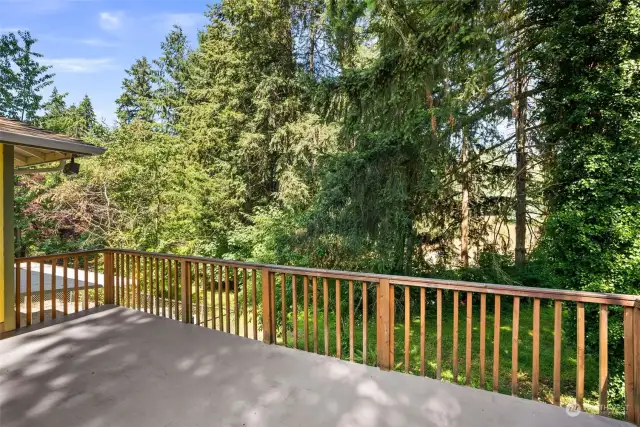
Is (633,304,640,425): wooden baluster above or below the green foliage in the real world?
below

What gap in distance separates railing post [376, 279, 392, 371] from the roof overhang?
339 centimetres

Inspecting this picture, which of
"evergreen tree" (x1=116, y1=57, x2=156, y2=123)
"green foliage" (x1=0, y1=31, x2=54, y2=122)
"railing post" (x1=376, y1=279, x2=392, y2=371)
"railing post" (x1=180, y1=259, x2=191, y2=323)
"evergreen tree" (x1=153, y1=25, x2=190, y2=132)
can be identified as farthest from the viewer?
"evergreen tree" (x1=116, y1=57, x2=156, y2=123)

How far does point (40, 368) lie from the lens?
9.78ft


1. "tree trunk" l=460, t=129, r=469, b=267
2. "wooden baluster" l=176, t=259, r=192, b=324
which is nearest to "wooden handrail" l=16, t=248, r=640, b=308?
"wooden baluster" l=176, t=259, r=192, b=324

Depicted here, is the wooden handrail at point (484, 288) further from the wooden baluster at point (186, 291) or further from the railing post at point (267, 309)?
the wooden baluster at point (186, 291)

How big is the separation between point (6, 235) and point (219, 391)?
303 cm

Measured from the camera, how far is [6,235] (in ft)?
12.1

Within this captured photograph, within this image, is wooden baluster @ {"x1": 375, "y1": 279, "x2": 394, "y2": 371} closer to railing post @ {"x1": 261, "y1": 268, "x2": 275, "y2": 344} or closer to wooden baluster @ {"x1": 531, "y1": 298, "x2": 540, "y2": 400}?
wooden baluster @ {"x1": 531, "y1": 298, "x2": 540, "y2": 400}

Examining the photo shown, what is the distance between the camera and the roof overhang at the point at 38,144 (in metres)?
3.09

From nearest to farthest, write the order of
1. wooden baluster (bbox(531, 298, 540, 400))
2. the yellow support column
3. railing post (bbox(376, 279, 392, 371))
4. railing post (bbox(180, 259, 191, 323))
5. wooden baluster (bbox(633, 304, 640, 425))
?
wooden baluster (bbox(633, 304, 640, 425)) → wooden baluster (bbox(531, 298, 540, 400)) → railing post (bbox(376, 279, 392, 371)) → the yellow support column → railing post (bbox(180, 259, 191, 323))

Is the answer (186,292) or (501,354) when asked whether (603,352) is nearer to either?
(186,292)

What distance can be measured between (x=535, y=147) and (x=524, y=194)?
1.05m

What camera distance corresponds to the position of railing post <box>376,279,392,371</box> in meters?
2.89

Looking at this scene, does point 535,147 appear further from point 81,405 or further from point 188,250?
point 188,250
